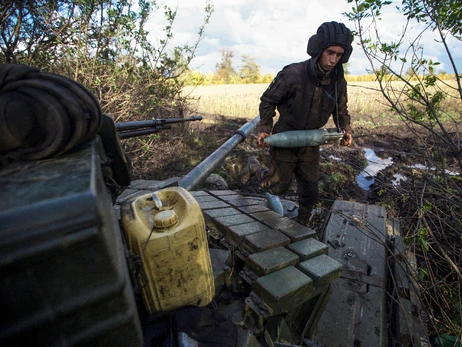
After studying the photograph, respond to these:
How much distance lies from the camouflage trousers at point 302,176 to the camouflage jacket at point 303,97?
1.43 ft

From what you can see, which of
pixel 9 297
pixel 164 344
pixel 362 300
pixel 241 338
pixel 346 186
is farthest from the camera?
pixel 346 186

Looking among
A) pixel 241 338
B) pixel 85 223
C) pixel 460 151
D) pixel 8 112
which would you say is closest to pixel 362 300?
pixel 460 151

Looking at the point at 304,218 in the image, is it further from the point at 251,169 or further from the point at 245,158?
the point at 245,158

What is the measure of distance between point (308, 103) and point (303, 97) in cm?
10

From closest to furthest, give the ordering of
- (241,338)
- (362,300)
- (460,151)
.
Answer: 1. (241,338)
2. (460,151)
3. (362,300)

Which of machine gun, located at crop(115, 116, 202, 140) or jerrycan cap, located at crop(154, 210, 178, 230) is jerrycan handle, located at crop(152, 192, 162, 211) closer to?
jerrycan cap, located at crop(154, 210, 178, 230)

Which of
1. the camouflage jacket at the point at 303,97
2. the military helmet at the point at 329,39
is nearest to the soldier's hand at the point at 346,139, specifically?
the camouflage jacket at the point at 303,97

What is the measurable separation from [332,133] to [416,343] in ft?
7.67

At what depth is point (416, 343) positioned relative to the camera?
2.17m

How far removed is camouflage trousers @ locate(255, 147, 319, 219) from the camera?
382 centimetres

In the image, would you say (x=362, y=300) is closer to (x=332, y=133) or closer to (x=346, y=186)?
(x=332, y=133)

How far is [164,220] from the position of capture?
1297 millimetres

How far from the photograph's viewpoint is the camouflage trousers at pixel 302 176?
382cm

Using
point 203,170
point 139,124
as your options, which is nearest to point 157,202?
point 139,124
